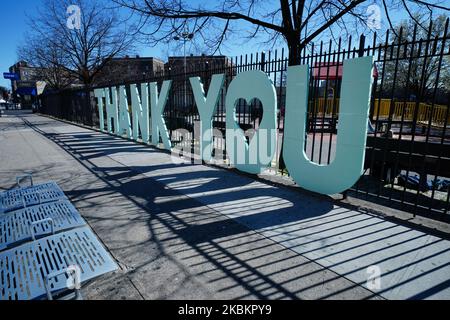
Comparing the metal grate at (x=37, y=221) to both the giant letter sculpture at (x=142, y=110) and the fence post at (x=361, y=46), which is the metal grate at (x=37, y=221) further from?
the giant letter sculpture at (x=142, y=110)

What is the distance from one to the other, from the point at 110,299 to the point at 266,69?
17.2 feet

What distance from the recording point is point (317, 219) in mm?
4156

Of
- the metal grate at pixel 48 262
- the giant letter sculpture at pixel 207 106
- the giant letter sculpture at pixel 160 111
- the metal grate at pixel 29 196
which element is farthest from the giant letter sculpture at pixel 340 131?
the giant letter sculpture at pixel 160 111

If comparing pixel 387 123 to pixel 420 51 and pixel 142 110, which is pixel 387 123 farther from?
pixel 142 110

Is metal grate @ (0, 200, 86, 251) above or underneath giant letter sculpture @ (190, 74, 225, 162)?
underneath

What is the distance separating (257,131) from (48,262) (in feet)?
14.6

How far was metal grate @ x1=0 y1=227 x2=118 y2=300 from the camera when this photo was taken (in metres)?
2.62

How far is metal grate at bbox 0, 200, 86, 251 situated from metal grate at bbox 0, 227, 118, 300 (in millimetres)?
220

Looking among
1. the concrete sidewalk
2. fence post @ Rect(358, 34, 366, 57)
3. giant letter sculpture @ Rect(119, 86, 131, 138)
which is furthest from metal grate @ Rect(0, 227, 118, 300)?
giant letter sculpture @ Rect(119, 86, 131, 138)

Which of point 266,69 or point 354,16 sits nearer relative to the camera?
point 266,69

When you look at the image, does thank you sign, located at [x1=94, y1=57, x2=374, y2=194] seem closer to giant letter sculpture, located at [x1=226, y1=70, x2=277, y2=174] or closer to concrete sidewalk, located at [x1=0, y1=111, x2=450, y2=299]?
giant letter sculpture, located at [x1=226, y1=70, x2=277, y2=174]

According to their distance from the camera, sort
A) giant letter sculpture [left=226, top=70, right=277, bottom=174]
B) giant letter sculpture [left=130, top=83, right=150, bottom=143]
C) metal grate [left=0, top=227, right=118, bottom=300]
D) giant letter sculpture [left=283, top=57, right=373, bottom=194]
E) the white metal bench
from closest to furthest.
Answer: metal grate [left=0, top=227, right=118, bottom=300], giant letter sculpture [left=283, top=57, right=373, bottom=194], the white metal bench, giant letter sculpture [left=226, top=70, right=277, bottom=174], giant letter sculpture [left=130, top=83, right=150, bottom=143]
